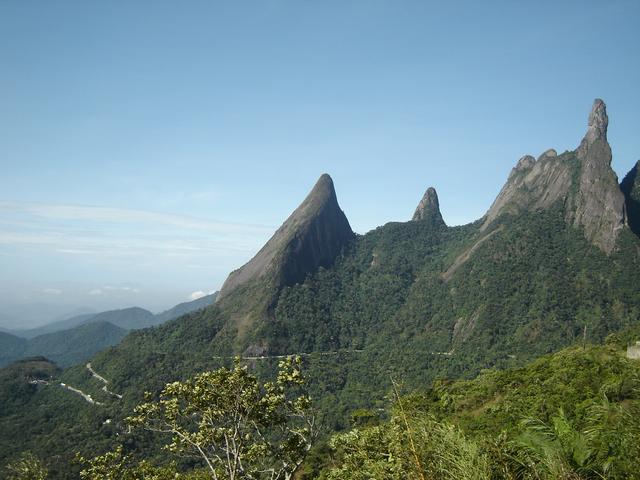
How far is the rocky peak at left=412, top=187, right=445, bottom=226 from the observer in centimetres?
16632

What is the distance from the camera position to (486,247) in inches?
4518

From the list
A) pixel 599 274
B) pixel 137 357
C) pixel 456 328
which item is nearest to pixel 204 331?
pixel 137 357

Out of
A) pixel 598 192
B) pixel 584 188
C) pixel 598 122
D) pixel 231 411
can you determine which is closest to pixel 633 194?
pixel 584 188

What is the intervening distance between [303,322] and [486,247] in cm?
5285

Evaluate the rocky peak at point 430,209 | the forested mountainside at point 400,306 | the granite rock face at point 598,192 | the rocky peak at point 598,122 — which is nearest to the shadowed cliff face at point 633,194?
the forested mountainside at point 400,306

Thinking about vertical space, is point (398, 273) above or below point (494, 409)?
above

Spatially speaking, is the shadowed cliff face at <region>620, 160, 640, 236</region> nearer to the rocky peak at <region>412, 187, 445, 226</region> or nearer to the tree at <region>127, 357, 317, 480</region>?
the rocky peak at <region>412, 187, 445, 226</region>

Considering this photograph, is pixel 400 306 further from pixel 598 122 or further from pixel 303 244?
pixel 598 122

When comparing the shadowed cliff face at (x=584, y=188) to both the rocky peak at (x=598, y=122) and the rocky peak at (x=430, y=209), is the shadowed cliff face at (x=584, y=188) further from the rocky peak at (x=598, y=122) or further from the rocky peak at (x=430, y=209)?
the rocky peak at (x=430, y=209)

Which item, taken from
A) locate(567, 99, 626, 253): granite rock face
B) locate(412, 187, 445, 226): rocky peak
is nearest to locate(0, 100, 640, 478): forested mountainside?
locate(567, 99, 626, 253): granite rock face

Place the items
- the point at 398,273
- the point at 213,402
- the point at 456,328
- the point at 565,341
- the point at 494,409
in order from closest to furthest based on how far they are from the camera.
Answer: the point at 213,402 → the point at 494,409 → the point at 565,341 → the point at 456,328 → the point at 398,273

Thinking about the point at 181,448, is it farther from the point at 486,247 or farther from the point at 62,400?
the point at 486,247

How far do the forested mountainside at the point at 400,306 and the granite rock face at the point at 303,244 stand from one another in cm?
54

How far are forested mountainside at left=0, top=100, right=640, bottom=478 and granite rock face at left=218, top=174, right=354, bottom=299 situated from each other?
0.54m
